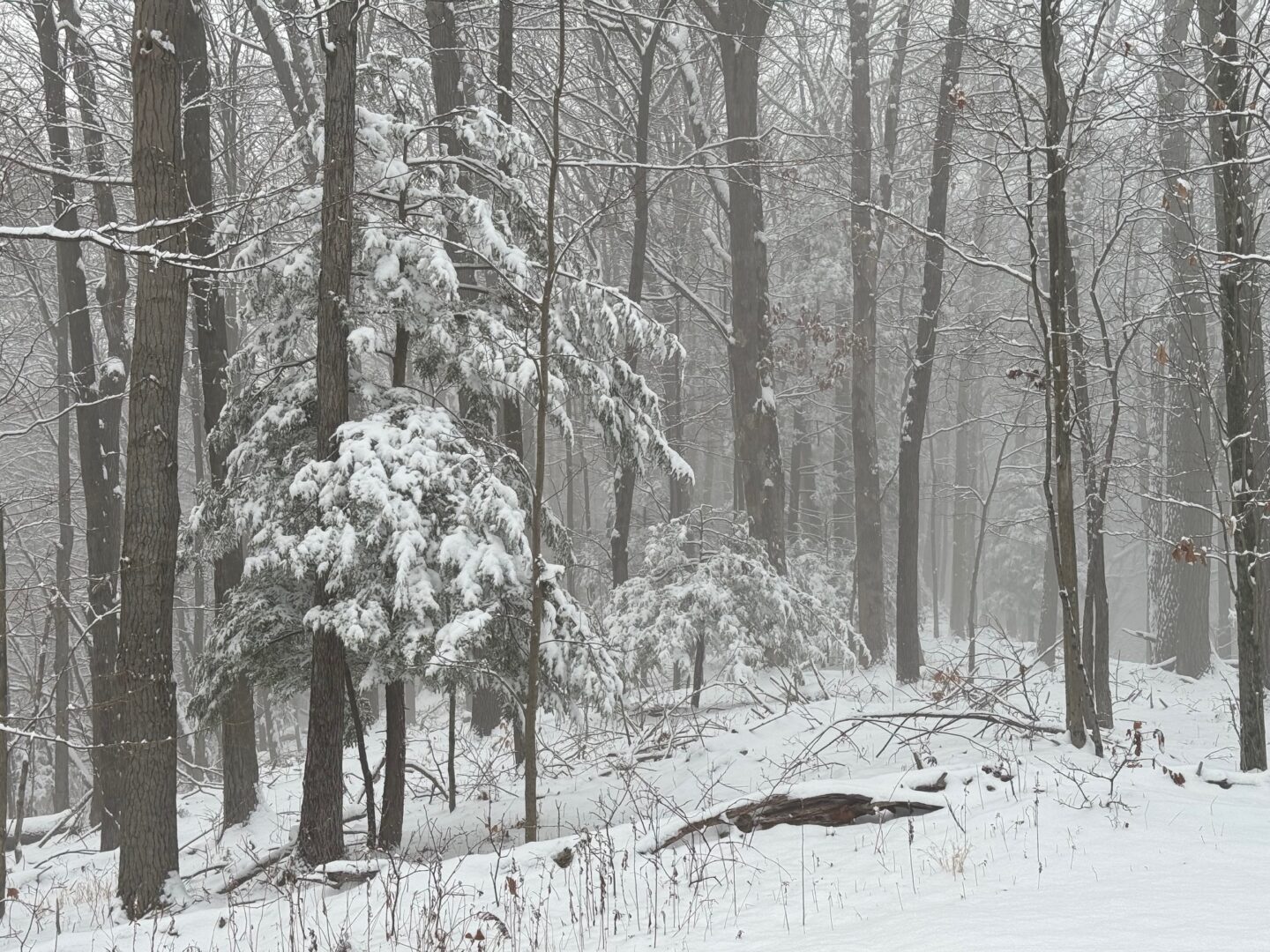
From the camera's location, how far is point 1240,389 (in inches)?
273

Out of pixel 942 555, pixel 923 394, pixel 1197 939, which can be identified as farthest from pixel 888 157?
pixel 942 555

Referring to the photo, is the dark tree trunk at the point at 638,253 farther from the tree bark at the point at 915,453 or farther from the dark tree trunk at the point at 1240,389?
the dark tree trunk at the point at 1240,389

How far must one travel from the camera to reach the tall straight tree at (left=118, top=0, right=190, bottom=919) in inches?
272

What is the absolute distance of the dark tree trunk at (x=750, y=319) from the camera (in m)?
14.3

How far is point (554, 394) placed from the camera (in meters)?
8.05

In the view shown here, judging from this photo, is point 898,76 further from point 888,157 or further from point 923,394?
point 923,394

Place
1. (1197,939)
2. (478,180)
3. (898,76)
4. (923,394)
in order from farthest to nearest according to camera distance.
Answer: (898,76) → (923,394) → (478,180) → (1197,939)

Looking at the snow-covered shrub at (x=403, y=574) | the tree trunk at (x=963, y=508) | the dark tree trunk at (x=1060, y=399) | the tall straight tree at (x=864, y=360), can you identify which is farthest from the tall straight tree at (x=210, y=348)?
the tree trunk at (x=963, y=508)

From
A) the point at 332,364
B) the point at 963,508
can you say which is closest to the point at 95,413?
the point at 332,364

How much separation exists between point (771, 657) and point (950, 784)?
16.7 ft

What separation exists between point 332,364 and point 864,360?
38.7 feet

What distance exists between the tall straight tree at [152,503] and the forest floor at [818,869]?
58 centimetres

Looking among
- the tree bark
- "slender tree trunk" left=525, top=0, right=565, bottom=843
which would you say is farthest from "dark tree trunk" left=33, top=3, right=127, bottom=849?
the tree bark

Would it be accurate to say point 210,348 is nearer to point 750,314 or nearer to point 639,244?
point 639,244
